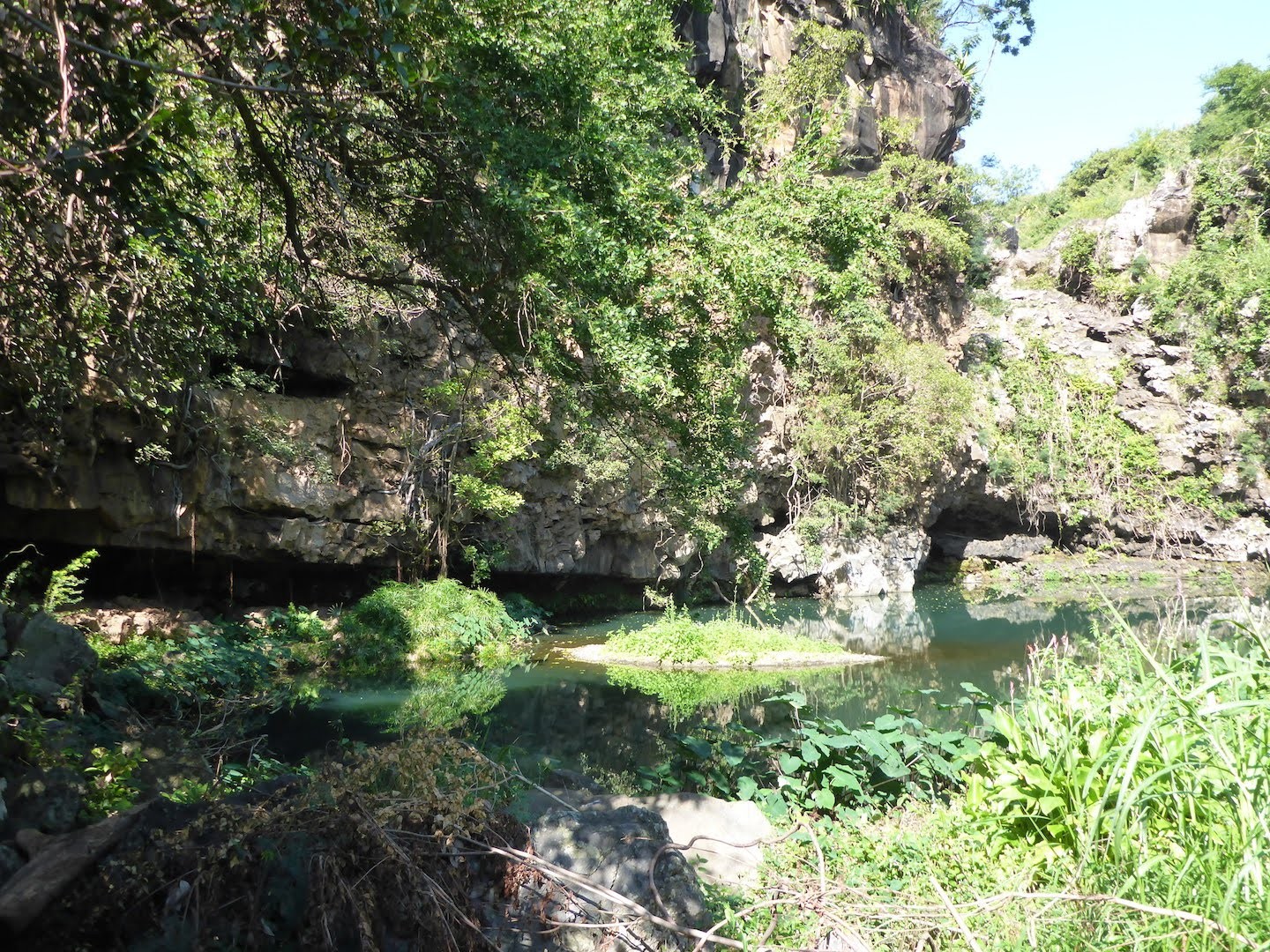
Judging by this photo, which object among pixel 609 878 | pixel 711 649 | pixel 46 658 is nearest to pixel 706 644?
pixel 711 649

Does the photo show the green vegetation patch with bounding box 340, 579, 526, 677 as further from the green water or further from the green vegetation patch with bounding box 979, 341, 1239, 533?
the green vegetation patch with bounding box 979, 341, 1239, 533

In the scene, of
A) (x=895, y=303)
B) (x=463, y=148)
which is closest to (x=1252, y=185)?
(x=895, y=303)

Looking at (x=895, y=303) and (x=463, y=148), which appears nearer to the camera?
(x=463, y=148)

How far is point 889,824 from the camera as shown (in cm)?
397

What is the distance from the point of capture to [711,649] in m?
14.2

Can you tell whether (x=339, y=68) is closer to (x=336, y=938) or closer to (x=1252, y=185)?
(x=336, y=938)

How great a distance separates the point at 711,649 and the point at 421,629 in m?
4.62

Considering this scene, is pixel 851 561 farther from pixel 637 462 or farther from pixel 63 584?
pixel 63 584

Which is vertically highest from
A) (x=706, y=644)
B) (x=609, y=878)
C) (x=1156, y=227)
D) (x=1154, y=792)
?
(x=1156, y=227)

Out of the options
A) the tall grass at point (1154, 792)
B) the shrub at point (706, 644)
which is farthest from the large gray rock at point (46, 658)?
the shrub at point (706, 644)

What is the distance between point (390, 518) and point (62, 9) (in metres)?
11.7

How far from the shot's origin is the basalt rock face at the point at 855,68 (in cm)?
1997

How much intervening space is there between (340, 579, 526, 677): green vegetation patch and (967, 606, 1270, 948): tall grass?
9.89m

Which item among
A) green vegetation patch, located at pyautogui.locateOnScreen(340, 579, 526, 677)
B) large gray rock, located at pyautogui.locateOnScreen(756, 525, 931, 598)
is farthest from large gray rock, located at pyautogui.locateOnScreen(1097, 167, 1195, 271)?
green vegetation patch, located at pyautogui.locateOnScreen(340, 579, 526, 677)
